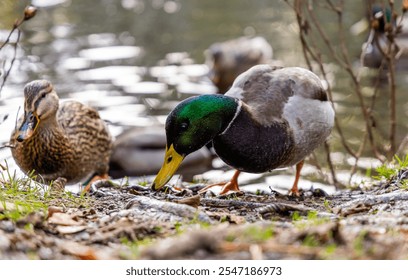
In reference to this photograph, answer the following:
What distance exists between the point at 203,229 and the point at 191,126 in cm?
139

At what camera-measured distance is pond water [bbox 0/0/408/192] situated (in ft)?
35.2

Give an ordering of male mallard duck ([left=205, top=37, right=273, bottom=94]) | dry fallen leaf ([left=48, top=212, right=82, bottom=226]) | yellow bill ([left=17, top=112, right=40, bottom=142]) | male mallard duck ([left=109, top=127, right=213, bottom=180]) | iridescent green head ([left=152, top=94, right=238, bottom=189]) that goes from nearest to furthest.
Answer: dry fallen leaf ([left=48, top=212, right=82, bottom=226]) < iridescent green head ([left=152, top=94, right=238, bottom=189]) < yellow bill ([left=17, top=112, right=40, bottom=142]) < male mallard duck ([left=109, top=127, right=213, bottom=180]) < male mallard duck ([left=205, top=37, right=273, bottom=94])

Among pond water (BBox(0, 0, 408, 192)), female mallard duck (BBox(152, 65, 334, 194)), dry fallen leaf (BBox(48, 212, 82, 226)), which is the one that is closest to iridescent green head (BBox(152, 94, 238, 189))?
female mallard duck (BBox(152, 65, 334, 194))

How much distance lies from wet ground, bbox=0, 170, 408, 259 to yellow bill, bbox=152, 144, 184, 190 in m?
0.12

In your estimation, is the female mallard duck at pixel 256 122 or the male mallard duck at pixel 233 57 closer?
the female mallard duck at pixel 256 122

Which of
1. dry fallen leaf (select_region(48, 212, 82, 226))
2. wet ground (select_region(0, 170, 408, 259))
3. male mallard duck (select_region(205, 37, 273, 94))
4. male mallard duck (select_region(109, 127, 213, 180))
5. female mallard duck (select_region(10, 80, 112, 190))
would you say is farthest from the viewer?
male mallard duck (select_region(205, 37, 273, 94))

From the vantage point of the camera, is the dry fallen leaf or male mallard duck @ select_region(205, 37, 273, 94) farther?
male mallard duck @ select_region(205, 37, 273, 94)

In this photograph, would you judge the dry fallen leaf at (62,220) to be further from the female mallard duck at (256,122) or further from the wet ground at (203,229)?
the female mallard duck at (256,122)

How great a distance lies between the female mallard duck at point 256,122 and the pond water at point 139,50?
3.30 metres

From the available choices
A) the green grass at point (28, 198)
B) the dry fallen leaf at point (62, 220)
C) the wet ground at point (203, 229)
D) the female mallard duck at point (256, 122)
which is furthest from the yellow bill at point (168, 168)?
the dry fallen leaf at point (62, 220)

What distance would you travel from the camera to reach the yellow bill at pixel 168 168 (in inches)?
180

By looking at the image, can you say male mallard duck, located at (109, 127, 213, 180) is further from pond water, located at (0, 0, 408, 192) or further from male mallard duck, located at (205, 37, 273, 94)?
male mallard duck, located at (205, 37, 273, 94)

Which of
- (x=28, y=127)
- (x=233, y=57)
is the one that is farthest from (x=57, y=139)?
(x=233, y=57)
